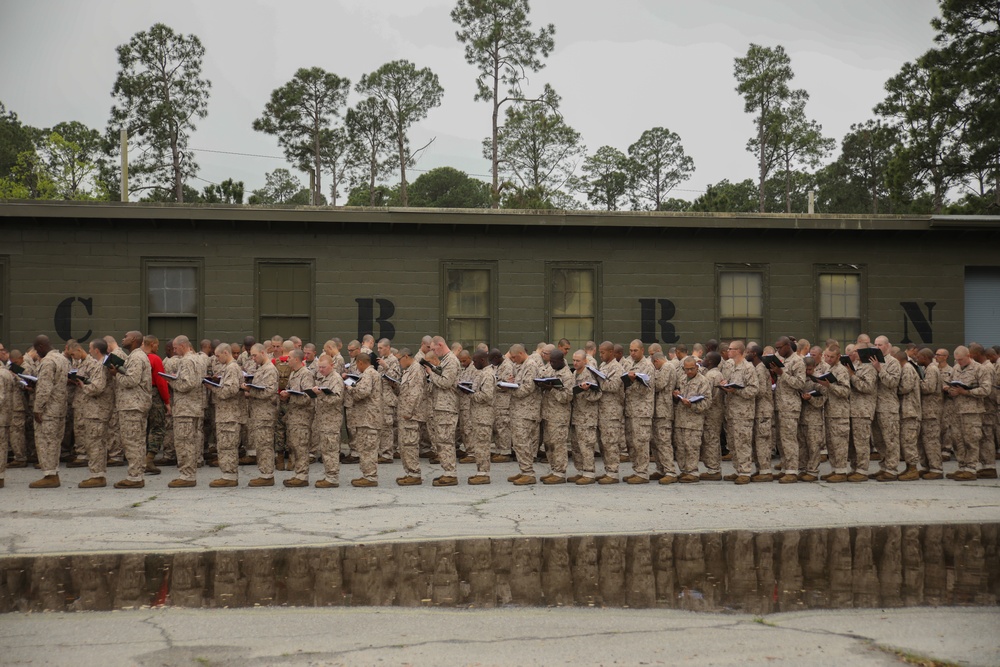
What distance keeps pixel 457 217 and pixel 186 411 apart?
666 centimetres

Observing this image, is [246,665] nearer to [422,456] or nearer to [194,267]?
[422,456]

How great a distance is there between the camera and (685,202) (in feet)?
226

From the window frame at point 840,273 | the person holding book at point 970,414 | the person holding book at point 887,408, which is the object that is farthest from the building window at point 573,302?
the person holding book at point 970,414

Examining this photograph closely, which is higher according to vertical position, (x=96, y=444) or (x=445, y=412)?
(x=445, y=412)

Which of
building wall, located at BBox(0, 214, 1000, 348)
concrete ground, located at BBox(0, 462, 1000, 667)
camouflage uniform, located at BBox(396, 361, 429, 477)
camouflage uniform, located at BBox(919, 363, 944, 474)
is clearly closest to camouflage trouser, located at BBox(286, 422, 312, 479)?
concrete ground, located at BBox(0, 462, 1000, 667)

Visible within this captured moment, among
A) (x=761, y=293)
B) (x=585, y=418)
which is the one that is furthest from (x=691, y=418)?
(x=761, y=293)

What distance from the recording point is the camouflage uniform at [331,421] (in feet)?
42.6

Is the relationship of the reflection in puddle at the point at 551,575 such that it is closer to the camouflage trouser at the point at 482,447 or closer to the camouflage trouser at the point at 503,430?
the camouflage trouser at the point at 482,447

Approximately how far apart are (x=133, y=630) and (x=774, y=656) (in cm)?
A: 403

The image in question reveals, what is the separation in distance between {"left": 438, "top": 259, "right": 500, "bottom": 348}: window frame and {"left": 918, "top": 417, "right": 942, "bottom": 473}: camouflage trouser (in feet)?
24.6

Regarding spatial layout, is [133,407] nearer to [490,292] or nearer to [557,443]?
[557,443]

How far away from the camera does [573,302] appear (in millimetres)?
18875

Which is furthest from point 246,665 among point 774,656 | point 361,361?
point 361,361

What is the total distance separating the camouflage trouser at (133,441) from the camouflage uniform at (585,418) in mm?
5539
